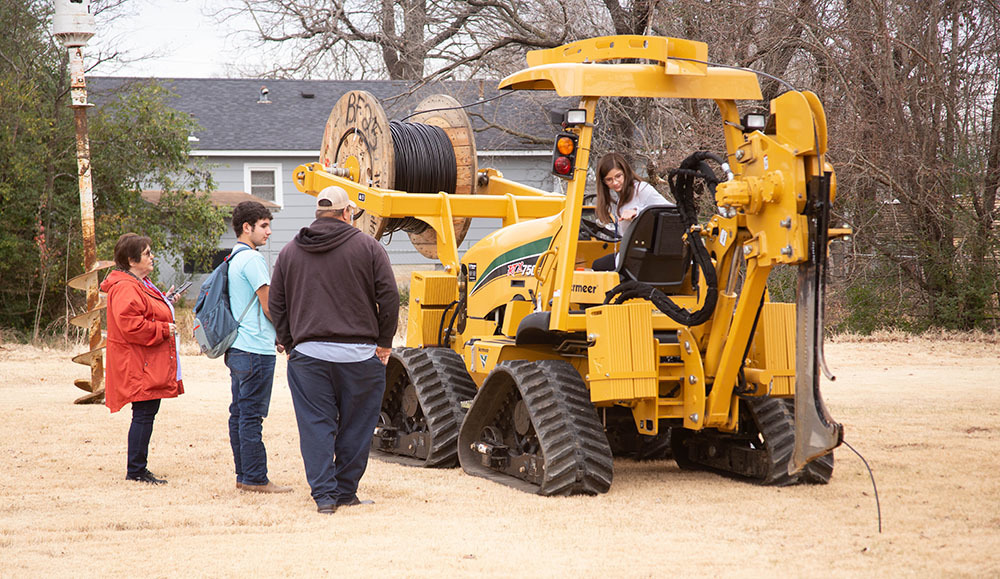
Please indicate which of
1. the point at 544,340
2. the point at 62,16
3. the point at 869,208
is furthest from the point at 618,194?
the point at 869,208

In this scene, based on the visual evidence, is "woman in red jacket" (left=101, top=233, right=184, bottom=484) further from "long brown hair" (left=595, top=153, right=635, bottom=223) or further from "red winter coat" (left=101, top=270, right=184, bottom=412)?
"long brown hair" (left=595, top=153, right=635, bottom=223)

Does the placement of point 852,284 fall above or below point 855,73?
below

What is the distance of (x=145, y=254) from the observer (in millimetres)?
7504

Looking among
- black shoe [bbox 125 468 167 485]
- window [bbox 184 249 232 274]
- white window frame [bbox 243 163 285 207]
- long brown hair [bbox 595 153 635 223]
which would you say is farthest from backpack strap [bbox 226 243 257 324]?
white window frame [bbox 243 163 285 207]

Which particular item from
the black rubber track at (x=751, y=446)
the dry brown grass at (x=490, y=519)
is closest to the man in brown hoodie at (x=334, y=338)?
the dry brown grass at (x=490, y=519)

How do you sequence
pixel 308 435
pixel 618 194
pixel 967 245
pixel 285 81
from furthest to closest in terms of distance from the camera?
pixel 285 81 → pixel 967 245 → pixel 618 194 → pixel 308 435

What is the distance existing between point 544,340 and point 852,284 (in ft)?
44.5

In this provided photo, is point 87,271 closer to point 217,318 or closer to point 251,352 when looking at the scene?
point 217,318

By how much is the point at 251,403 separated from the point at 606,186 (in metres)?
2.65

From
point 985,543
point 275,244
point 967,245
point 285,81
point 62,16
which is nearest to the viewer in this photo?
point 985,543

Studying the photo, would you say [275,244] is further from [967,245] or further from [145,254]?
[145,254]

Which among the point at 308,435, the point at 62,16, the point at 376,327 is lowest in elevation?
the point at 308,435

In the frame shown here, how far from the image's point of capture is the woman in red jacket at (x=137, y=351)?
7.32 meters

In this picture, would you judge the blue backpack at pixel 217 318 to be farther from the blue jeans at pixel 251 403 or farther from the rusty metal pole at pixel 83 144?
the rusty metal pole at pixel 83 144
